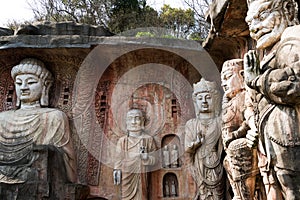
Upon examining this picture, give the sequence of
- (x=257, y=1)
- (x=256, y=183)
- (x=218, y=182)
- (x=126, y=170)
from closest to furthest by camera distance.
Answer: (x=257, y=1) < (x=256, y=183) < (x=218, y=182) < (x=126, y=170)

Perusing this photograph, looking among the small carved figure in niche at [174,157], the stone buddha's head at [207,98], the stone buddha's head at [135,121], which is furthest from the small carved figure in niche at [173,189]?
the stone buddha's head at [207,98]

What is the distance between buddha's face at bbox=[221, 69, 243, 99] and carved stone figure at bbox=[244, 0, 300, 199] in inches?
31.8

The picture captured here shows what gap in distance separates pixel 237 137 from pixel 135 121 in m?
1.65

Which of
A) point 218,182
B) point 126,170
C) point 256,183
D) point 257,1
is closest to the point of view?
point 257,1

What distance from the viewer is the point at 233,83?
4.58m

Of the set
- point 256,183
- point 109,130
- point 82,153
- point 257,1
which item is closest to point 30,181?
point 82,153

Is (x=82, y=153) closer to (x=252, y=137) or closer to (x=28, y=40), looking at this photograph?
(x=28, y=40)

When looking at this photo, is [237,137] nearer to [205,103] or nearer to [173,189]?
[205,103]

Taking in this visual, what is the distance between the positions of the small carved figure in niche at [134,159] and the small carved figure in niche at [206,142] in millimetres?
528

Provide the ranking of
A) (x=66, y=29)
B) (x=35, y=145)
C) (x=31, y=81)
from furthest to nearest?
1. (x=66, y=29)
2. (x=31, y=81)
3. (x=35, y=145)

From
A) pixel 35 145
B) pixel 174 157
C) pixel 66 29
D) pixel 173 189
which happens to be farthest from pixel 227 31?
pixel 35 145

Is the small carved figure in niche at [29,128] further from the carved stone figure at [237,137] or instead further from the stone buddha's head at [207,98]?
the carved stone figure at [237,137]

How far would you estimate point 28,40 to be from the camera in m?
5.58

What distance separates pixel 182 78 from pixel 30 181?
2390mm
